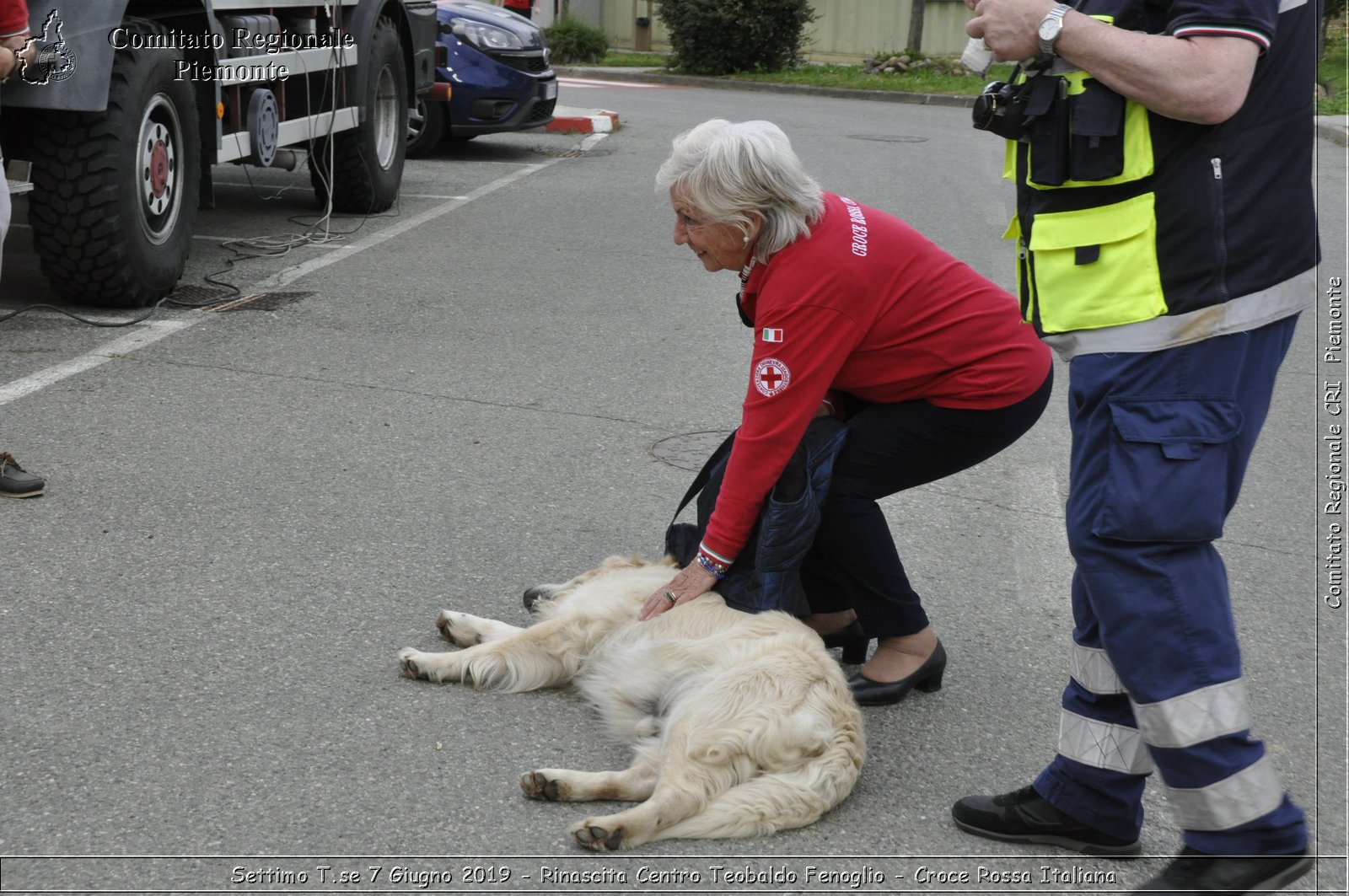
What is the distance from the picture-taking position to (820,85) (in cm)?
2470

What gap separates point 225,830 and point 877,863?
4.34 feet

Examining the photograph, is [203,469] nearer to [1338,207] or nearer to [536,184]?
[536,184]

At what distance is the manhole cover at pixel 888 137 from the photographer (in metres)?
16.5

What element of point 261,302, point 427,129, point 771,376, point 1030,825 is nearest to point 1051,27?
point 771,376

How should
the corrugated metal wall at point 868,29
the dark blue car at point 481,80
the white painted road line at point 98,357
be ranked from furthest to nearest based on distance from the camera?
1. the corrugated metal wall at point 868,29
2. the dark blue car at point 481,80
3. the white painted road line at point 98,357

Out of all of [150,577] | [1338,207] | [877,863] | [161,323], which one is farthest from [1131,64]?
[1338,207]

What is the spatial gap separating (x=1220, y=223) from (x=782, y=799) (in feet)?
4.66

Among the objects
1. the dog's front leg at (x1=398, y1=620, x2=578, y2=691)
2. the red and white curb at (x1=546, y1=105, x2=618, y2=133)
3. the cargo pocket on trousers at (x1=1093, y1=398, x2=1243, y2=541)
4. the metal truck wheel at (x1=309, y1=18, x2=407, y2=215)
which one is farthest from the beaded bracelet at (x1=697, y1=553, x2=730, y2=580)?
the red and white curb at (x1=546, y1=105, x2=618, y2=133)

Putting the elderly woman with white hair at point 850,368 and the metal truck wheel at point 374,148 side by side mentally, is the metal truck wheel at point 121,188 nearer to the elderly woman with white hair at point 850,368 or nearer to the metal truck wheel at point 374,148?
the metal truck wheel at point 374,148

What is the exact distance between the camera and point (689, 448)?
212 inches

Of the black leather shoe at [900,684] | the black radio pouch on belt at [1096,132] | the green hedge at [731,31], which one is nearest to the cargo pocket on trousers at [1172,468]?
the black radio pouch on belt at [1096,132]

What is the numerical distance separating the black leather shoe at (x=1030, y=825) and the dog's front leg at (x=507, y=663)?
42.1 inches

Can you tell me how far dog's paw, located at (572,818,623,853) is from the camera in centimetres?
269

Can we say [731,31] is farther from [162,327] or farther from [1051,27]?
[1051,27]
